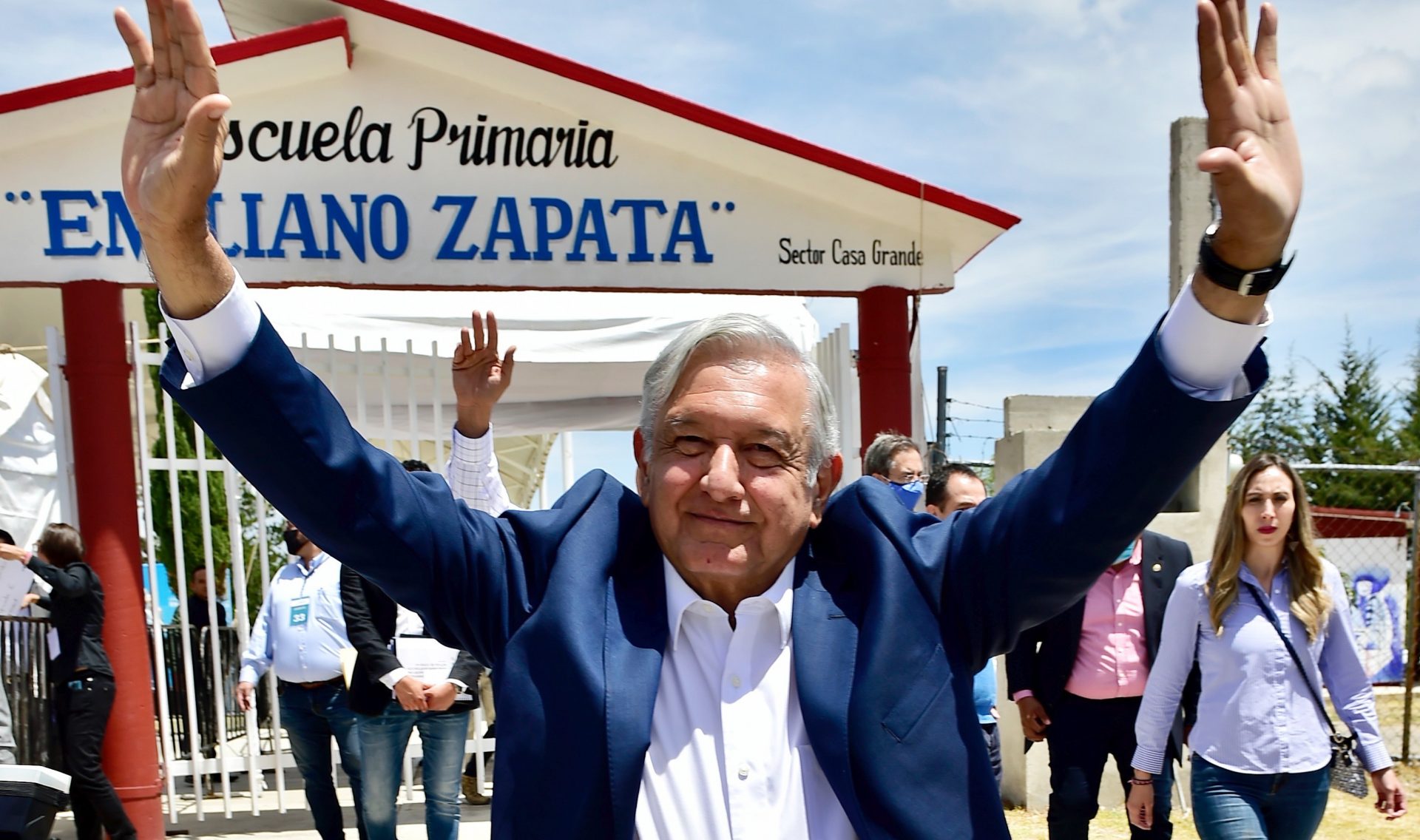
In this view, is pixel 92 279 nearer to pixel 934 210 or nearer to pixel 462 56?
pixel 462 56

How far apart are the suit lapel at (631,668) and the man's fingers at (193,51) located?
0.88 meters

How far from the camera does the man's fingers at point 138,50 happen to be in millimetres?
1619

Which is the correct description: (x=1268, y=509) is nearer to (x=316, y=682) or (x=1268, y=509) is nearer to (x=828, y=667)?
(x=828, y=667)

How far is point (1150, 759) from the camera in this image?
414cm

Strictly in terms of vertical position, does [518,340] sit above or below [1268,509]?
above

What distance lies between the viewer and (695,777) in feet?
5.90

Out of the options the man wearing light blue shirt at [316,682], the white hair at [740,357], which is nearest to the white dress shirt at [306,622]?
the man wearing light blue shirt at [316,682]

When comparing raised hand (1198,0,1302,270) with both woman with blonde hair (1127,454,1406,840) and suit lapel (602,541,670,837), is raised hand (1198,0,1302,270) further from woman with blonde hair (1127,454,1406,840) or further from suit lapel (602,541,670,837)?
woman with blonde hair (1127,454,1406,840)

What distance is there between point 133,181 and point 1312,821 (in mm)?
3759

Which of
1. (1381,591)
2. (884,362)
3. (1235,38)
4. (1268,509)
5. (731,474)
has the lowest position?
(1381,591)

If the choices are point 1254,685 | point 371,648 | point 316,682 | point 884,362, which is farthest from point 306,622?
point 1254,685

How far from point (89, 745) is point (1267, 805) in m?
4.87

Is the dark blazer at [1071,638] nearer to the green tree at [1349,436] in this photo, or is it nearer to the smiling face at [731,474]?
the smiling face at [731,474]

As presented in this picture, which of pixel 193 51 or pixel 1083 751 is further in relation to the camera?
pixel 1083 751
